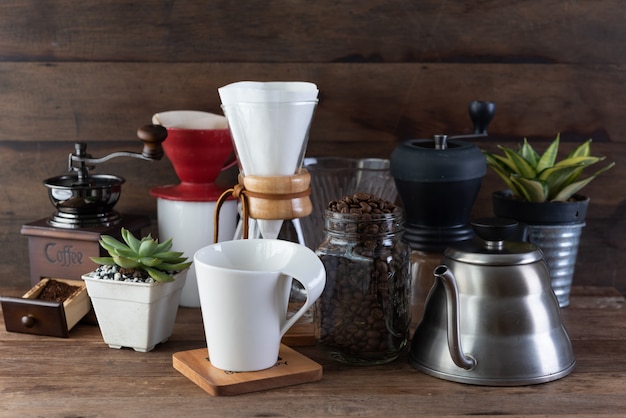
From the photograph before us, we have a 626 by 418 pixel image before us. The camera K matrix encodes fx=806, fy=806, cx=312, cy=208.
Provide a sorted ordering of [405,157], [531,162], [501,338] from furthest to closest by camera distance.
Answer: [531,162]
[405,157]
[501,338]

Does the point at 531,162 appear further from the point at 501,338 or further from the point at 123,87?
the point at 123,87

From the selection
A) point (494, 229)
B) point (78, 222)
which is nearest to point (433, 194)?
point (494, 229)

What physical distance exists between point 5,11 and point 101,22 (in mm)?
149

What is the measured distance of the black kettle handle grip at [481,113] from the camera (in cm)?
119

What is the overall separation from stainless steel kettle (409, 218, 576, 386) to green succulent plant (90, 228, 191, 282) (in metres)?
0.34

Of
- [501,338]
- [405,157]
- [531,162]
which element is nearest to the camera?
[501,338]

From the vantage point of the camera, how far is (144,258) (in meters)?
1.02

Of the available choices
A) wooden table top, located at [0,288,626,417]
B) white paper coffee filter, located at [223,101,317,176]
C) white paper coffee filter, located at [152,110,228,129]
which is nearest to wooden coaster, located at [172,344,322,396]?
wooden table top, located at [0,288,626,417]

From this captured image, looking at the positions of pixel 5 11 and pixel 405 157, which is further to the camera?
pixel 5 11

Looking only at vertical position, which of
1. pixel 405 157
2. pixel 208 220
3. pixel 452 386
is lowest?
pixel 452 386

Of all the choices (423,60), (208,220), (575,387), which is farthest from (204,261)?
(423,60)

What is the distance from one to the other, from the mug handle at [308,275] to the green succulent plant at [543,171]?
40 cm

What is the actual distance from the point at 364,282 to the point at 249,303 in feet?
0.53

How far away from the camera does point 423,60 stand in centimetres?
130
